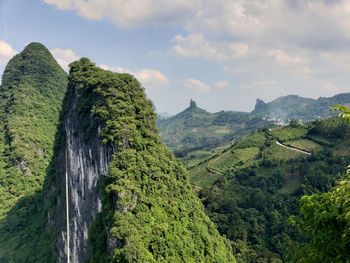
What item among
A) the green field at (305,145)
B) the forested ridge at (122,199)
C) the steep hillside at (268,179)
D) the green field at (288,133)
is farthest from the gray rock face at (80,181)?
the green field at (288,133)

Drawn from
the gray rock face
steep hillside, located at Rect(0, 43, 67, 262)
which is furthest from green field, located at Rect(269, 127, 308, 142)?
the gray rock face

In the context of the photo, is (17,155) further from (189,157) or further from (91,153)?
(189,157)

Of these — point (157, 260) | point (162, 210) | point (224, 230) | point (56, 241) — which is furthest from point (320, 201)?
point (224, 230)

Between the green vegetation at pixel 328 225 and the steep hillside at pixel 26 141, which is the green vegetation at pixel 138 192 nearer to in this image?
the steep hillside at pixel 26 141

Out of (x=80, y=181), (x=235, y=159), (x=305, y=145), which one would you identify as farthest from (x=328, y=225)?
(x=235, y=159)

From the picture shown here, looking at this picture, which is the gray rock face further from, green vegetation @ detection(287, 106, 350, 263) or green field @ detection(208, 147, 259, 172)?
green field @ detection(208, 147, 259, 172)

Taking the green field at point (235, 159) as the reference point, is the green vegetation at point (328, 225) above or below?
above

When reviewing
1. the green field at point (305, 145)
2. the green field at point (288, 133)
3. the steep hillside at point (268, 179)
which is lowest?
the steep hillside at point (268, 179)
